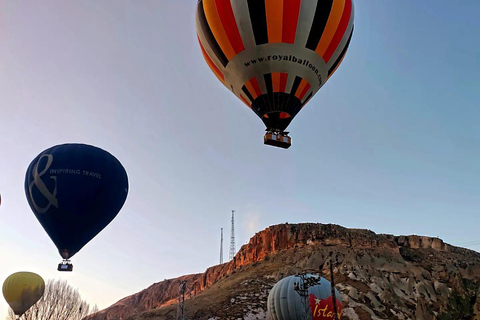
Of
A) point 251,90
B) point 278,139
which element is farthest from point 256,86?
point 278,139

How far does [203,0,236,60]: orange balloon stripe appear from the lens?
15672mm

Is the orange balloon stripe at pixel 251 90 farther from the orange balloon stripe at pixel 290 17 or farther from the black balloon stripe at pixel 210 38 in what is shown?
the orange balloon stripe at pixel 290 17

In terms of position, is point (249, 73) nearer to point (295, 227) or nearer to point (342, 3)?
point (342, 3)

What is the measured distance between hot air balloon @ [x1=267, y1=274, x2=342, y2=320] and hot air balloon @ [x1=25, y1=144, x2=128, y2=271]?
14.2 m

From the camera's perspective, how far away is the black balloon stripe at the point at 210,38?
53.4 ft

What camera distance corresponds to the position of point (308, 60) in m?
15.6

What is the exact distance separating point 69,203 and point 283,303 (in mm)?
17934

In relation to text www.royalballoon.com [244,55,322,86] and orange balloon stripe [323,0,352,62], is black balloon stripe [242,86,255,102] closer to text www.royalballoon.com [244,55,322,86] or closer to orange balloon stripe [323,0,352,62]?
text www.royalballoon.com [244,55,322,86]

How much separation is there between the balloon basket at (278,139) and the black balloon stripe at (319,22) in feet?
12.1

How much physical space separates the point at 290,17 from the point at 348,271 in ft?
228

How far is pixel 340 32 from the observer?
635 inches

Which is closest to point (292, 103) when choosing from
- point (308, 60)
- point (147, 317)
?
point (308, 60)

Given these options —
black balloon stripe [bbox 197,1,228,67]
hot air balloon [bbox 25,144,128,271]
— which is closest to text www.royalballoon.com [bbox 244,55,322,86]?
black balloon stripe [bbox 197,1,228,67]

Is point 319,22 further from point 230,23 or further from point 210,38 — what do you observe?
point 210,38
